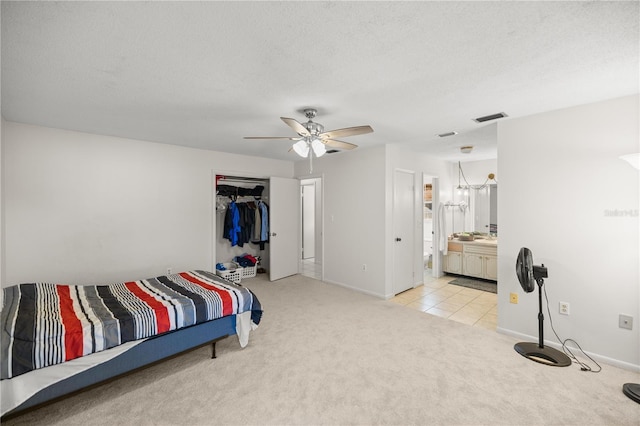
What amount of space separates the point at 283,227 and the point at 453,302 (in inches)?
128

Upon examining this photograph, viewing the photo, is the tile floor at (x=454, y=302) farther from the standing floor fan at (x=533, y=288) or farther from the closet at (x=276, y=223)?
the closet at (x=276, y=223)

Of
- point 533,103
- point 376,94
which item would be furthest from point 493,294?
point 376,94

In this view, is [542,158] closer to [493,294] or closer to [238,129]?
[493,294]

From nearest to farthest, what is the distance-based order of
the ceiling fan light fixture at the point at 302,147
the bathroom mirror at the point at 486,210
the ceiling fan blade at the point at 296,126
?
the ceiling fan blade at the point at 296,126, the ceiling fan light fixture at the point at 302,147, the bathroom mirror at the point at 486,210

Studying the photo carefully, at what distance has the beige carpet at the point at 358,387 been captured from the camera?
6.32ft

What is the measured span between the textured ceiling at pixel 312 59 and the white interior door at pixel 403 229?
1666 mm

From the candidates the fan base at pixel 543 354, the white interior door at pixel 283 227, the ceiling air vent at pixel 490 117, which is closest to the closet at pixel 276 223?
the white interior door at pixel 283 227

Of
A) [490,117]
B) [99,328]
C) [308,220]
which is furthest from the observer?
[308,220]

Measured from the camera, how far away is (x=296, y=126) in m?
2.48

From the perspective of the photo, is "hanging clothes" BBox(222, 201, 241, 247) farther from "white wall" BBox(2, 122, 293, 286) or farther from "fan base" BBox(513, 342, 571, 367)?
"fan base" BBox(513, 342, 571, 367)

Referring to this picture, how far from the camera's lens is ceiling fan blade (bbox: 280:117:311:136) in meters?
2.33

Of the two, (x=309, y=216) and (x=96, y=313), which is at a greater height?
(x=309, y=216)

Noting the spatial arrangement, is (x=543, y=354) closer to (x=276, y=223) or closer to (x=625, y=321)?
(x=625, y=321)

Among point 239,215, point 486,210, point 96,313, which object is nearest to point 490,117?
point 486,210
